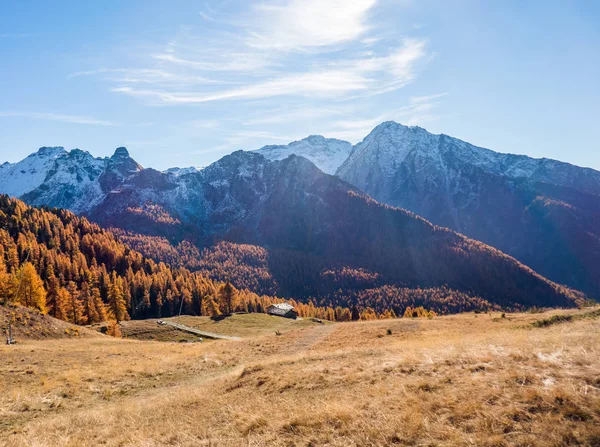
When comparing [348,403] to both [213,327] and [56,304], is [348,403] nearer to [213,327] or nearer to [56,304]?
[213,327]

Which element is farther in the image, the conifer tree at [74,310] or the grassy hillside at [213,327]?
the conifer tree at [74,310]

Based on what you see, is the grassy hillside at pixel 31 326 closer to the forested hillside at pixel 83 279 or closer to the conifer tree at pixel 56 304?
the forested hillside at pixel 83 279

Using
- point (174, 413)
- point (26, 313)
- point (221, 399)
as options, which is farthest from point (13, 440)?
point (26, 313)

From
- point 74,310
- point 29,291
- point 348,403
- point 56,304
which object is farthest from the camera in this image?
point 74,310

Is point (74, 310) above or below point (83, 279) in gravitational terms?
below

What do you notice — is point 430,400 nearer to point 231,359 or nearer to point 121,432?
point 121,432

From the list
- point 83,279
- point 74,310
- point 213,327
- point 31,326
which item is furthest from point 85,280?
point 31,326

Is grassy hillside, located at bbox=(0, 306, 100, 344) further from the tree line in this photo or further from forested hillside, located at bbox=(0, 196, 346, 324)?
the tree line

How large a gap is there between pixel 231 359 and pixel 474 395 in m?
31.2

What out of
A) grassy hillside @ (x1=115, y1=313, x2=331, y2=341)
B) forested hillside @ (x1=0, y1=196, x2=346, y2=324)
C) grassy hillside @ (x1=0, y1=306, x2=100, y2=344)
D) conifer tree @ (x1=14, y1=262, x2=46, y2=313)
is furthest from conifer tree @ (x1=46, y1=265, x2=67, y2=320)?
grassy hillside @ (x1=0, y1=306, x2=100, y2=344)

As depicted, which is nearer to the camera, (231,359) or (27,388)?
(27,388)

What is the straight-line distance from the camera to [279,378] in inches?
822

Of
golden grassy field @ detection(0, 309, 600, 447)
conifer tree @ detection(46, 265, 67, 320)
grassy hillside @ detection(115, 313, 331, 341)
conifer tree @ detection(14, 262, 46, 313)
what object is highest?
golden grassy field @ detection(0, 309, 600, 447)

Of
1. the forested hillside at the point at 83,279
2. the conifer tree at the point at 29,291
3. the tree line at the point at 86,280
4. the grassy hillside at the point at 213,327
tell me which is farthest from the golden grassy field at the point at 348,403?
the tree line at the point at 86,280
